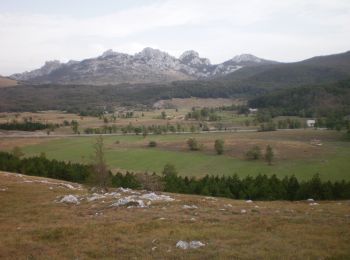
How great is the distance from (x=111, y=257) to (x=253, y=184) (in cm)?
5593

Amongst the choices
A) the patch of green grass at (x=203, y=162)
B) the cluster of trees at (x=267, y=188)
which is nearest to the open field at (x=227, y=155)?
the patch of green grass at (x=203, y=162)

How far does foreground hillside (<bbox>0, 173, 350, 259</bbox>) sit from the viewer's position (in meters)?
24.1

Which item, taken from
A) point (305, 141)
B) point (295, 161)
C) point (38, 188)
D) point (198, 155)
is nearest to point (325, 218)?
point (38, 188)

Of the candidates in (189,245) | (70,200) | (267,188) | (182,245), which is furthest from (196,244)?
(267,188)

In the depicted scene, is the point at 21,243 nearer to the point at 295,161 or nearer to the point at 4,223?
the point at 4,223

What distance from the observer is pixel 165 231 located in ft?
97.6

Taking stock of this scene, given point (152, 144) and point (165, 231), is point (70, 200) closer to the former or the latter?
point (165, 231)

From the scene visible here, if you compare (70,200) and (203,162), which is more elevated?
(70,200)

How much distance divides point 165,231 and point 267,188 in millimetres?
47781

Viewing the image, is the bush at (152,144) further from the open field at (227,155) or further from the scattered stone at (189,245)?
the scattered stone at (189,245)

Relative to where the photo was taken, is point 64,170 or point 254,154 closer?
point 64,170

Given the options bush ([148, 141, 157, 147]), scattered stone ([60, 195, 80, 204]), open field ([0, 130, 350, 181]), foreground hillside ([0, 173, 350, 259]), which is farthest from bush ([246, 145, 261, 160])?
scattered stone ([60, 195, 80, 204])

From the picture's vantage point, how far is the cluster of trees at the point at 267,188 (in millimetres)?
70500

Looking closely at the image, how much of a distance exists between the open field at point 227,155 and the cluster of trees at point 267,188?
136 feet
